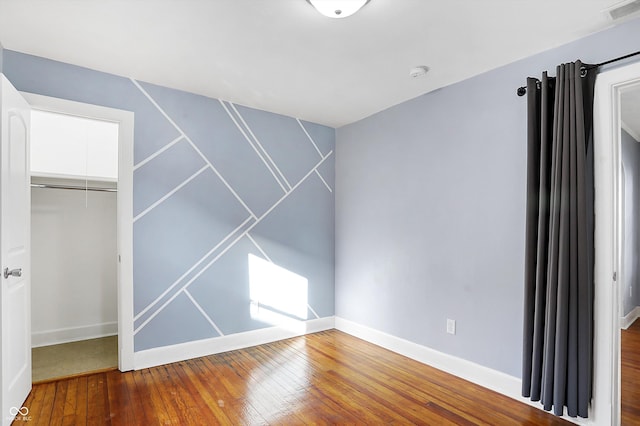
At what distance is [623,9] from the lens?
2.03 meters

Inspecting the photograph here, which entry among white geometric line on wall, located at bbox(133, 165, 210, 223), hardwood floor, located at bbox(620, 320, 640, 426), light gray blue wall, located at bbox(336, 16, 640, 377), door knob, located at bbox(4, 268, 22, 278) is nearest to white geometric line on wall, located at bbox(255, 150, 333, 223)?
light gray blue wall, located at bbox(336, 16, 640, 377)

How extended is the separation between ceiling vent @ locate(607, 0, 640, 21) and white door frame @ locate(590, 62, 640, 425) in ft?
0.96

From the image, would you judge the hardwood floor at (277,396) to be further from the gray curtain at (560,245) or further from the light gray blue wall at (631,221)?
the light gray blue wall at (631,221)

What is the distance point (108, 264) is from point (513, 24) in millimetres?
4393

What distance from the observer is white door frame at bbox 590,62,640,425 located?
2.16 metres

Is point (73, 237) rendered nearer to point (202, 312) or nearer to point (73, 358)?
point (73, 358)

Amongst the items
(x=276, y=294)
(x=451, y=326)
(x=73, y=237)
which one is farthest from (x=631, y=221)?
(x=73, y=237)

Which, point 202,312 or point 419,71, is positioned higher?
point 419,71

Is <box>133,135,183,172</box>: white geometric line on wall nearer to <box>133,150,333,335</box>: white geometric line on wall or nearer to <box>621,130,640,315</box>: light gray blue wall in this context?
<box>133,150,333,335</box>: white geometric line on wall

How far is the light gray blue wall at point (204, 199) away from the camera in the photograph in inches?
122

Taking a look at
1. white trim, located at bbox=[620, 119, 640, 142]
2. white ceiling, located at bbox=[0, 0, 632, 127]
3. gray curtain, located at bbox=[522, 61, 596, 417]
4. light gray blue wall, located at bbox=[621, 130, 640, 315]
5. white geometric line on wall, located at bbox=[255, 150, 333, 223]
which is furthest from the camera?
light gray blue wall, located at bbox=[621, 130, 640, 315]

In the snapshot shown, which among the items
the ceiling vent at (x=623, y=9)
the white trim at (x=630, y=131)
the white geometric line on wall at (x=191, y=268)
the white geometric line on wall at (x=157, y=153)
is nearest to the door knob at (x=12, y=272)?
the white geometric line on wall at (x=191, y=268)

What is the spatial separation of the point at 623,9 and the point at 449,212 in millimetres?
1714

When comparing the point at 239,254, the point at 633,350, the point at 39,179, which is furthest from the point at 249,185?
the point at 633,350
